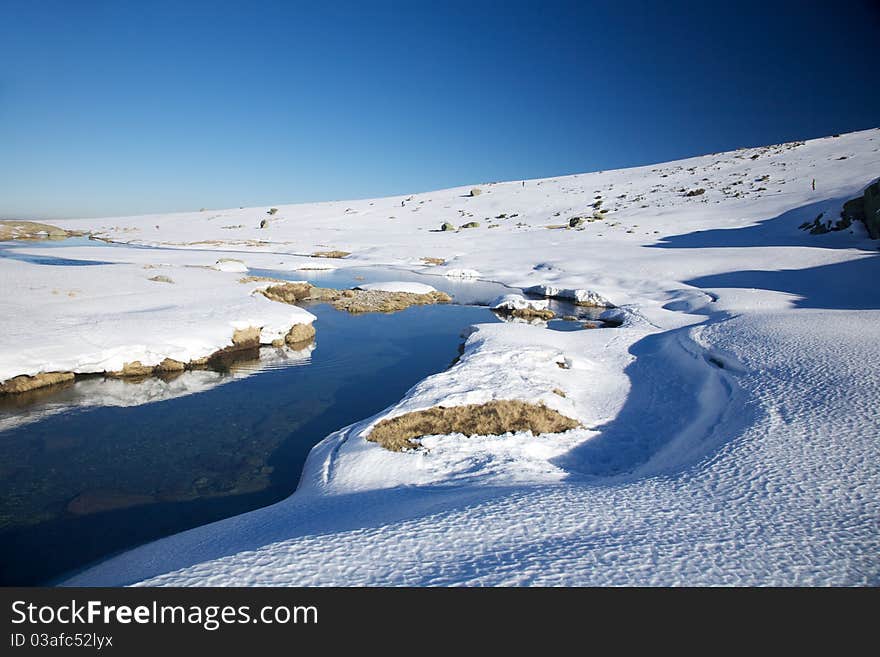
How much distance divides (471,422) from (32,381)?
1353 cm

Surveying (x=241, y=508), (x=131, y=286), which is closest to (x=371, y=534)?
(x=241, y=508)

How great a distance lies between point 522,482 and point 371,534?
324 cm

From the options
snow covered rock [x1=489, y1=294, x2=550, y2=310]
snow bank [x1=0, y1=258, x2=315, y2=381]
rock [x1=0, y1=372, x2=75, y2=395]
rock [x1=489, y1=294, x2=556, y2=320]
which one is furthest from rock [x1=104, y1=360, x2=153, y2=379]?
snow covered rock [x1=489, y1=294, x2=550, y2=310]

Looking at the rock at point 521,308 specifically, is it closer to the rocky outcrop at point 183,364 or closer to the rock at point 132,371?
the rocky outcrop at point 183,364

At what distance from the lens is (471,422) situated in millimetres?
10078

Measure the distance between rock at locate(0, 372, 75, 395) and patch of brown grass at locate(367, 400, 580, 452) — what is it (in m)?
11.3

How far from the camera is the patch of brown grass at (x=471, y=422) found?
954 centimetres

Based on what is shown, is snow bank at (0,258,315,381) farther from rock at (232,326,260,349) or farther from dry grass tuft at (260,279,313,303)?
dry grass tuft at (260,279,313,303)

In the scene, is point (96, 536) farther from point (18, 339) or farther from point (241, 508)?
point (18, 339)

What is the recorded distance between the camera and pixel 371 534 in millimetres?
4895

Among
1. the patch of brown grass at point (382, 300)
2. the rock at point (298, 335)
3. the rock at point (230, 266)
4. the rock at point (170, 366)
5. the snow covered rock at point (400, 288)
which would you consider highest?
the rock at point (230, 266)

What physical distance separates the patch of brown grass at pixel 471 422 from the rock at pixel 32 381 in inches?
445

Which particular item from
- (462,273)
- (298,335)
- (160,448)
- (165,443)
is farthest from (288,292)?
(160,448)

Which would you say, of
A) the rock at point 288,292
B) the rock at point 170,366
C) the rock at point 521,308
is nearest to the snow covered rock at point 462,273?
the rock at point 521,308
